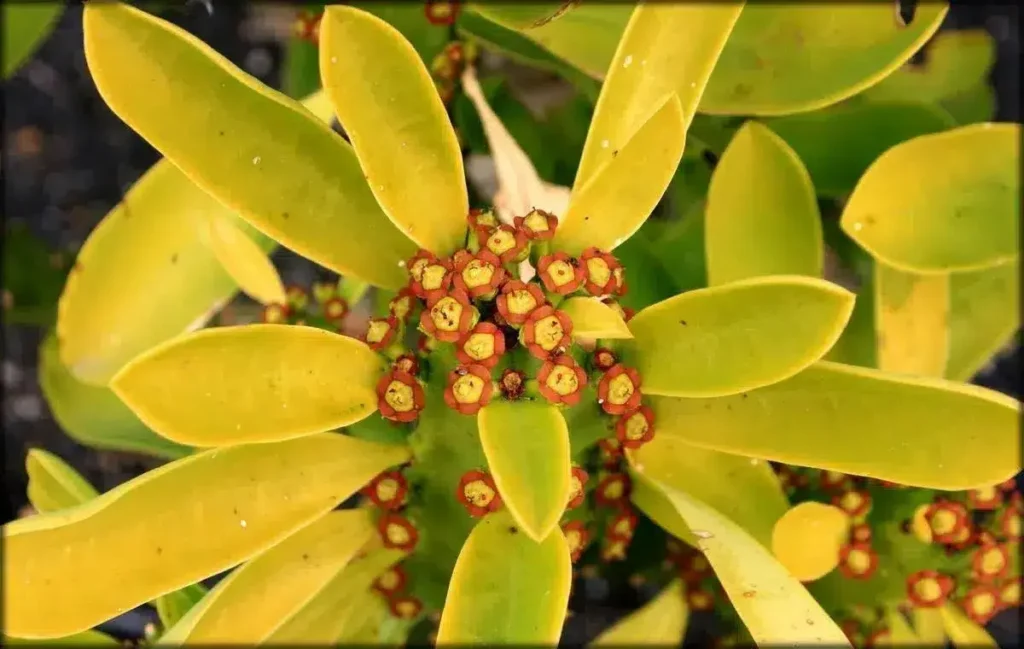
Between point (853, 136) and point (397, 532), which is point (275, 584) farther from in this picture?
point (853, 136)

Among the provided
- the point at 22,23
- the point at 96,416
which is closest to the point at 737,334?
the point at 96,416

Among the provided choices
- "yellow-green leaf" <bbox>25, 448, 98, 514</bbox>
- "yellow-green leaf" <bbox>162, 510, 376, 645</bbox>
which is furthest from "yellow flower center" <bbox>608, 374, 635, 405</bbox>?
"yellow-green leaf" <bbox>25, 448, 98, 514</bbox>

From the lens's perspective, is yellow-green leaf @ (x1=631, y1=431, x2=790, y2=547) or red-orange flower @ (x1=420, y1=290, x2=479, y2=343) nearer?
red-orange flower @ (x1=420, y1=290, x2=479, y2=343)

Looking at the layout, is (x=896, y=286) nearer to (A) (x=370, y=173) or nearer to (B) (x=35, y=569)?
(A) (x=370, y=173)

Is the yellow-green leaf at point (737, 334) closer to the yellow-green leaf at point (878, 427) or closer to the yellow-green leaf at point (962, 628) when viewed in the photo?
the yellow-green leaf at point (878, 427)

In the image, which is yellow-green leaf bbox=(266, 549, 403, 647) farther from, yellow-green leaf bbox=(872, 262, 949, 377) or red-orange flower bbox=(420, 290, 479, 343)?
yellow-green leaf bbox=(872, 262, 949, 377)

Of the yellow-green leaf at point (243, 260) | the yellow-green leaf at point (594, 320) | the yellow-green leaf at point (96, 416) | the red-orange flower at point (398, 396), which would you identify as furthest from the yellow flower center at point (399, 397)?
the yellow-green leaf at point (96, 416)

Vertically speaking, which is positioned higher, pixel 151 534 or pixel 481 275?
pixel 481 275
